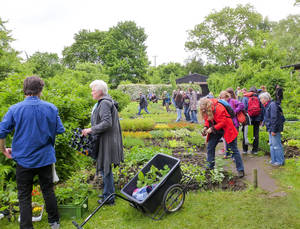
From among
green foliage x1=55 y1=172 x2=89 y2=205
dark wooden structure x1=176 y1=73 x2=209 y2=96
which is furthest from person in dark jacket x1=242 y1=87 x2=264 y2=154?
dark wooden structure x1=176 y1=73 x2=209 y2=96

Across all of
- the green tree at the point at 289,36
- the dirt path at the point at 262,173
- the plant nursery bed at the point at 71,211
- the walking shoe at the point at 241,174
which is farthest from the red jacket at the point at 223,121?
the green tree at the point at 289,36

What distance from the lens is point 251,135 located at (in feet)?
21.7

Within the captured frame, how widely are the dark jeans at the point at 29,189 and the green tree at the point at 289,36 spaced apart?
41.9m

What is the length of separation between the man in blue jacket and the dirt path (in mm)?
3859

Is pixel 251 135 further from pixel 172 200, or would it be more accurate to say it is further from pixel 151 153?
pixel 172 200

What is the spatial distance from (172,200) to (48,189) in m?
1.80

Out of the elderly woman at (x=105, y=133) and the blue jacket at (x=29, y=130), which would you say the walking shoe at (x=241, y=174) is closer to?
the elderly woman at (x=105, y=133)

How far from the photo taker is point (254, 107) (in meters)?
6.72

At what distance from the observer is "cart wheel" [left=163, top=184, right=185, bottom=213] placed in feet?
11.4

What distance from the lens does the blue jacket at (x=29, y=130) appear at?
114 inches

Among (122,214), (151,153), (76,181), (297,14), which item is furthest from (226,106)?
(297,14)

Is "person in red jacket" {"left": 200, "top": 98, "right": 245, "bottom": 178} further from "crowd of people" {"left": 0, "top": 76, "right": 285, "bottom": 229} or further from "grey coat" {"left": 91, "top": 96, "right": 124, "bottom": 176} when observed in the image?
"grey coat" {"left": 91, "top": 96, "right": 124, "bottom": 176}

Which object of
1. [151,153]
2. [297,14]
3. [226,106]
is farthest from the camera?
[297,14]

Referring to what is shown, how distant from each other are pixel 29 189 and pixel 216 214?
271 cm
